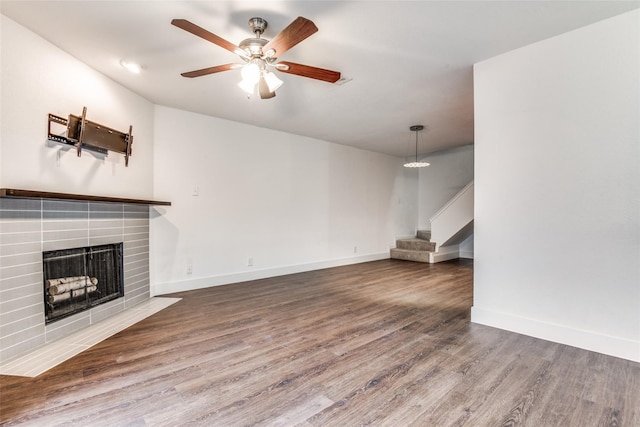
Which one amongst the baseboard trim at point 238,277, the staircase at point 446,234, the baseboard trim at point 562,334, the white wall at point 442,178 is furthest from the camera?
the white wall at point 442,178

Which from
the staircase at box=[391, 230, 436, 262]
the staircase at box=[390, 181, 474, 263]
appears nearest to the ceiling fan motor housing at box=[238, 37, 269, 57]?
the staircase at box=[390, 181, 474, 263]

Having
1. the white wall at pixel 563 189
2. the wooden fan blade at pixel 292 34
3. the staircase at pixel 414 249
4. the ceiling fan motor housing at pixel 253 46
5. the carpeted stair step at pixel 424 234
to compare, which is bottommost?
the staircase at pixel 414 249

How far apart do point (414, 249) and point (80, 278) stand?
19.6 ft

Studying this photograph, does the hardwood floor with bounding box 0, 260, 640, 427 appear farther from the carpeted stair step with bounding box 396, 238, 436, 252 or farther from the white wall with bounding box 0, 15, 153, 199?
the carpeted stair step with bounding box 396, 238, 436, 252

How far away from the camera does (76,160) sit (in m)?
2.65

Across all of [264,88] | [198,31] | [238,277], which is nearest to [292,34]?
[198,31]

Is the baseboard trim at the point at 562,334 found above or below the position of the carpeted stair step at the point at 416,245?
below

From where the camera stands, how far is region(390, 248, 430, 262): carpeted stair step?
247 inches

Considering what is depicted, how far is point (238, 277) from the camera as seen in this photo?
4.38 meters

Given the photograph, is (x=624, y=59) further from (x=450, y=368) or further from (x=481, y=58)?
(x=450, y=368)

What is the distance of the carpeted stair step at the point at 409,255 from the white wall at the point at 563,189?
359 centimetres

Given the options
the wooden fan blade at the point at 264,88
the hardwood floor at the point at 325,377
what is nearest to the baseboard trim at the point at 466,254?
the hardwood floor at the point at 325,377

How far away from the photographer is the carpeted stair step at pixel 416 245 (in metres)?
6.33

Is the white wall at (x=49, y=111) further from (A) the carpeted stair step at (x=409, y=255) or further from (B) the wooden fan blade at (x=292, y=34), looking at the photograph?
(A) the carpeted stair step at (x=409, y=255)
